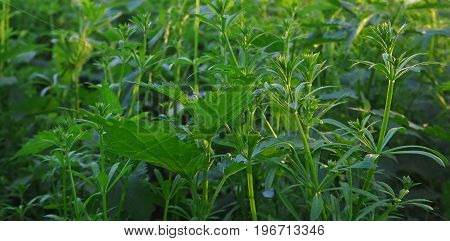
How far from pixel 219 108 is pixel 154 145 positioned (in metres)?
0.17

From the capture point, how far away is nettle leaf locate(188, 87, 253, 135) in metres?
1.27

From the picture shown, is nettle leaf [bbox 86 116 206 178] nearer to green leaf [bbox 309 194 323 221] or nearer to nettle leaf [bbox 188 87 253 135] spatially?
nettle leaf [bbox 188 87 253 135]

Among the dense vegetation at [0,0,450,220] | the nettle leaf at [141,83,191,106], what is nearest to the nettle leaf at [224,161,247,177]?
the dense vegetation at [0,0,450,220]

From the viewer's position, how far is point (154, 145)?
1356 mm

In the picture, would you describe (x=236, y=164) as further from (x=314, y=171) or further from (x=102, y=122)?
(x=102, y=122)

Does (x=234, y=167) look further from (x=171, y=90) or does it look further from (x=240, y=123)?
(x=171, y=90)

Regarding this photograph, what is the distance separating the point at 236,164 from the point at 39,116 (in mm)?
1294

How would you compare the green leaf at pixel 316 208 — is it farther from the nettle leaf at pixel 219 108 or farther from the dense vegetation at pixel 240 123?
the nettle leaf at pixel 219 108

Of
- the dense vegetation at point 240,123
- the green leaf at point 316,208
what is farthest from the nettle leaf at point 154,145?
the green leaf at point 316,208

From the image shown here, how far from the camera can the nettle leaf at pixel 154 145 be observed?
1.33m

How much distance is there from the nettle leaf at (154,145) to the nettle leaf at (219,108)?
6cm

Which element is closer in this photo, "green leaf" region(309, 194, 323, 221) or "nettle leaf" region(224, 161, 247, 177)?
"green leaf" region(309, 194, 323, 221)
